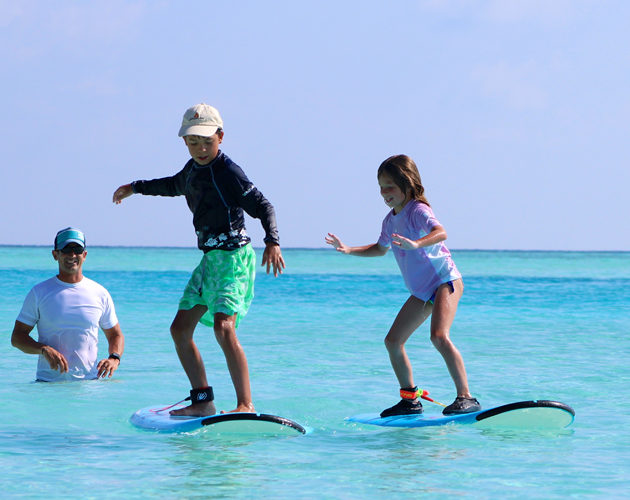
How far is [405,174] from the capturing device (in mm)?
6043

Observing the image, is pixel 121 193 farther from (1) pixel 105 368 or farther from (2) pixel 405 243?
(2) pixel 405 243

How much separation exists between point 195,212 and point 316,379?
3.12 metres

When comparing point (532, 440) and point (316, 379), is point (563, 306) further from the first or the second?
point (532, 440)

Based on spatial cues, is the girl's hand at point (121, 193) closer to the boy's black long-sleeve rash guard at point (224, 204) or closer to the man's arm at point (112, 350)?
the boy's black long-sleeve rash guard at point (224, 204)

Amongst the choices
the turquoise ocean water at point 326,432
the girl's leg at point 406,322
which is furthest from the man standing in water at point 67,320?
the girl's leg at point 406,322

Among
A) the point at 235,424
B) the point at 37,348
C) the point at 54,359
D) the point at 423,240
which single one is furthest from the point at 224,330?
the point at 37,348

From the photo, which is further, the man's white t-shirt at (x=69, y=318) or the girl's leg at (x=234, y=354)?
the man's white t-shirt at (x=69, y=318)

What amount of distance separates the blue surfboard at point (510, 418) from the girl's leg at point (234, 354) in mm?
859

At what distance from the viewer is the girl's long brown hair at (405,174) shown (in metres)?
6.05

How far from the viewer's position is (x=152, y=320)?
51.3ft

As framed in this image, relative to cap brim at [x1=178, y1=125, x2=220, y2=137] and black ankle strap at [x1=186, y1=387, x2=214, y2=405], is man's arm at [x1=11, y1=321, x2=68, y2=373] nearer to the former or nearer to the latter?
black ankle strap at [x1=186, y1=387, x2=214, y2=405]

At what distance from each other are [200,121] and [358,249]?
1.30m

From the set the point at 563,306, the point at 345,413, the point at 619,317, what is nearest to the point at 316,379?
the point at 345,413

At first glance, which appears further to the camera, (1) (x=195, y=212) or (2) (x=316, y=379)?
(2) (x=316, y=379)
